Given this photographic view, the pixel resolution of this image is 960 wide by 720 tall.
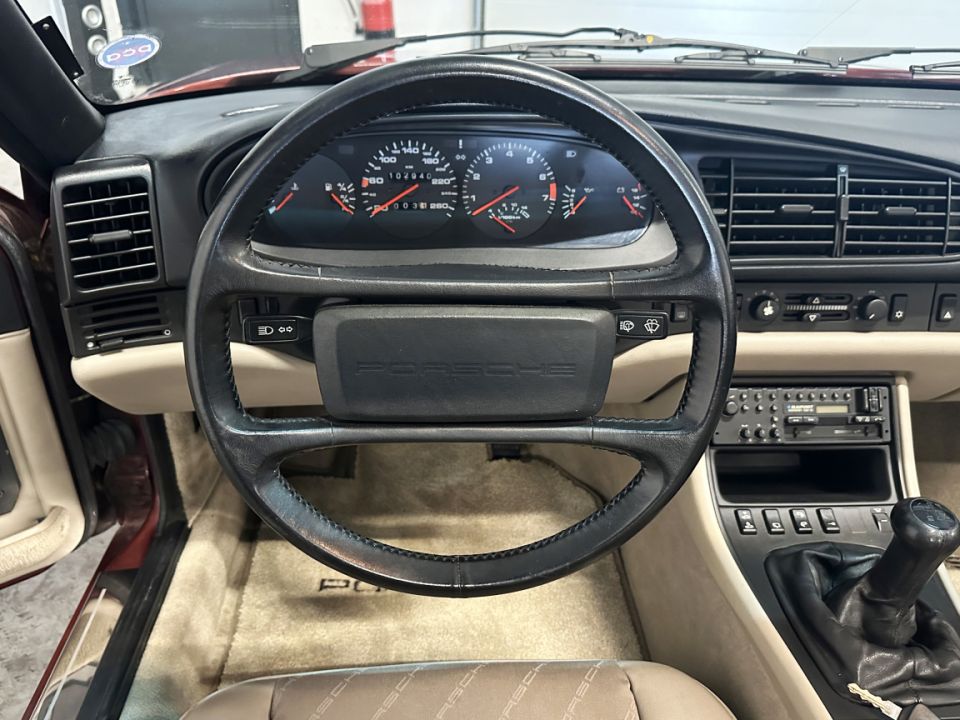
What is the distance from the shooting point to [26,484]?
1.13 meters

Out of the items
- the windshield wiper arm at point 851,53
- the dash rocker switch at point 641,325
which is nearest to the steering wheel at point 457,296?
the dash rocker switch at point 641,325

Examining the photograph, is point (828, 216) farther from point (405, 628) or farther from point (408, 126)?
point (405, 628)

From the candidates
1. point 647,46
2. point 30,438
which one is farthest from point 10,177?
point 647,46

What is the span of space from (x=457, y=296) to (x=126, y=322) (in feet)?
1.80

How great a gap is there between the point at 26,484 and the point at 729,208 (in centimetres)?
120

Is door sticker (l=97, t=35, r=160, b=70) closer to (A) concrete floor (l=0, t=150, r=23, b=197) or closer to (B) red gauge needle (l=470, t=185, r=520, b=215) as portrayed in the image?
(A) concrete floor (l=0, t=150, r=23, b=197)

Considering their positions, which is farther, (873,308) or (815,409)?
(815,409)

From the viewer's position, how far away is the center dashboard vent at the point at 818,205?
100cm

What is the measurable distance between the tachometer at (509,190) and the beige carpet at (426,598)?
87 centimetres

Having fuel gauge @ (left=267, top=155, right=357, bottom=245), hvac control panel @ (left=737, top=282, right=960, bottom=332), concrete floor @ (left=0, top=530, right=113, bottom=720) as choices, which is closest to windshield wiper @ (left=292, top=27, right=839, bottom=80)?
fuel gauge @ (left=267, top=155, right=357, bottom=245)

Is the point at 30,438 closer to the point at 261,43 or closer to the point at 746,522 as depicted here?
the point at 261,43

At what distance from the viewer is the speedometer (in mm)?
955

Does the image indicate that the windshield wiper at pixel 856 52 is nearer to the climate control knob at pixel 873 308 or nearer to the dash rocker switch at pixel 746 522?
the climate control knob at pixel 873 308

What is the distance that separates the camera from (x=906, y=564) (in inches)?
31.9
